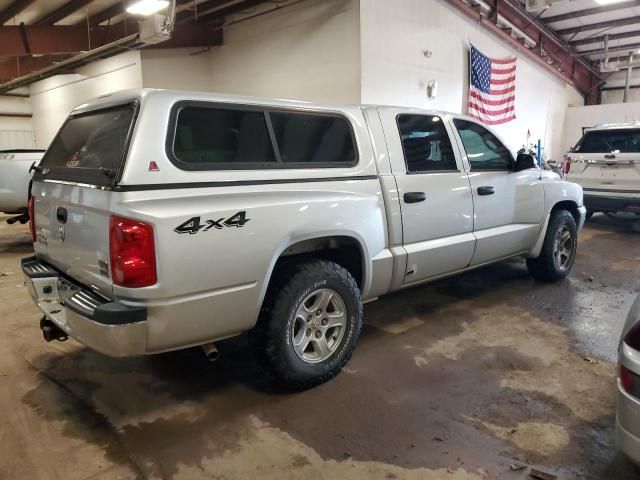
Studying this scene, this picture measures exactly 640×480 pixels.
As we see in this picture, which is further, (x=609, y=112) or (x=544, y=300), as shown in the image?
(x=609, y=112)

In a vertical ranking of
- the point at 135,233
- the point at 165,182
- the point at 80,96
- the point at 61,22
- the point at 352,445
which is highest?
the point at 61,22

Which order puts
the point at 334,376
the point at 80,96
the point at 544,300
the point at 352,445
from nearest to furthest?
the point at 352,445, the point at 334,376, the point at 544,300, the point at 80,96

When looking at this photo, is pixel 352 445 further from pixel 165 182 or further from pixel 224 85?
pixel 224 85

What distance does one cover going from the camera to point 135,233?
6.97 ft

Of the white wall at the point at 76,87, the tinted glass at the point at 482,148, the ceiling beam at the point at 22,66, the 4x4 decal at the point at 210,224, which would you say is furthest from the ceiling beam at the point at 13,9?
the 4x4 decal at the point at 210,224

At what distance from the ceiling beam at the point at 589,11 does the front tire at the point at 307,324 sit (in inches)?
431

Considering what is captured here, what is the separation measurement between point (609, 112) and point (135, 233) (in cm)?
1649

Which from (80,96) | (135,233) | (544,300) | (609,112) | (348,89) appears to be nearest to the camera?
(135,233)

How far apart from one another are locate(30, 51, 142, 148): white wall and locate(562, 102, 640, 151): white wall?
43.9 ft

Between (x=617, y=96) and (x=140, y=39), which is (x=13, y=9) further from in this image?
(x=617, y=96)

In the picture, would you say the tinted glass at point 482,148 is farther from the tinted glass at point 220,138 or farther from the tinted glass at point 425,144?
the tinted glass at point 220,138

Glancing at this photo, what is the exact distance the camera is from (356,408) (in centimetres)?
273

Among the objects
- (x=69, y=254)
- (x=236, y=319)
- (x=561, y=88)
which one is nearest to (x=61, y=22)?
(x=69, y=254)

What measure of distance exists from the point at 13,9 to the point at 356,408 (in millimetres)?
10764
